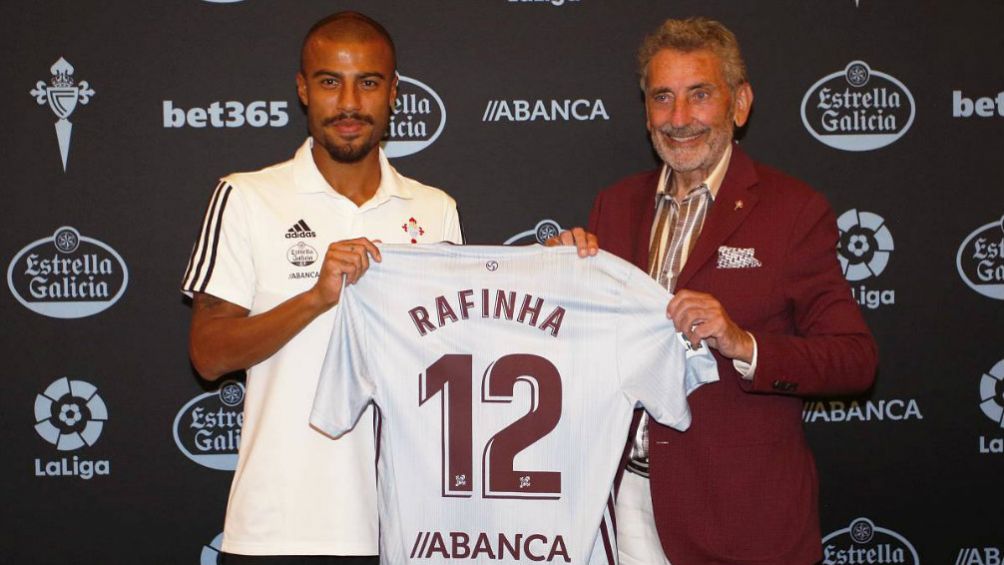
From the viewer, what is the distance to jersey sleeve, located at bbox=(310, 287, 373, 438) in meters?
2.21

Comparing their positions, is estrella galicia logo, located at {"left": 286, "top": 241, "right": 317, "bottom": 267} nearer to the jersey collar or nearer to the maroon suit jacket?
the jersey collar

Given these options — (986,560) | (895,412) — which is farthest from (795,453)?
(986,560)

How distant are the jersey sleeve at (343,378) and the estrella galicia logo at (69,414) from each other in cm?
148

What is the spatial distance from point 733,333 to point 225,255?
1.19 meters

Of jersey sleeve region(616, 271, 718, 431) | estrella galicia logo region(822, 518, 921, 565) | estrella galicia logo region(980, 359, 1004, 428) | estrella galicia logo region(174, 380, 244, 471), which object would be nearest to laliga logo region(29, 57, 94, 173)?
estrella galicia logo region(174, 380, 244, 471)

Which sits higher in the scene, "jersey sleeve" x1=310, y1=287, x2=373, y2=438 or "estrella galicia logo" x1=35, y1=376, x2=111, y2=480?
"jersey sleeve" x1=310, y1=287, x2=373, y2=438

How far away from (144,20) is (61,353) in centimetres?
118

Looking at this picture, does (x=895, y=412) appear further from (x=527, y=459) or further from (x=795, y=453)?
(x=527, y=459)

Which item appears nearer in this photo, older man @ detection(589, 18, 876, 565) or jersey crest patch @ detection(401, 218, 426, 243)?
older man @ detection(589, 18, 876, 565)

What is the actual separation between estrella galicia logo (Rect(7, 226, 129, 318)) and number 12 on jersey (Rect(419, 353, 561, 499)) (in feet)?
5.26

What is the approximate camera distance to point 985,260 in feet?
11.4

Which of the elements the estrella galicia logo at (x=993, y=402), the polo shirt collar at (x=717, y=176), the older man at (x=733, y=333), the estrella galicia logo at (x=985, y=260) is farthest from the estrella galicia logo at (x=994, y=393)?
the polo shirt collar at (x=717, y=176)

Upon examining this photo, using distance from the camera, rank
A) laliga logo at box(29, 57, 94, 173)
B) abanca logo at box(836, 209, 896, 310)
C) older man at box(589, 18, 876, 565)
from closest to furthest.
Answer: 1. older man at box(589, 18, 876, 565)
2. laliga logo at box(29, 57, 94, 173)
3. abanca logo at box(836, 209, 896, 310)

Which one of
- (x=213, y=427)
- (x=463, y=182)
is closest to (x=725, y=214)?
(x=463, y=182)
